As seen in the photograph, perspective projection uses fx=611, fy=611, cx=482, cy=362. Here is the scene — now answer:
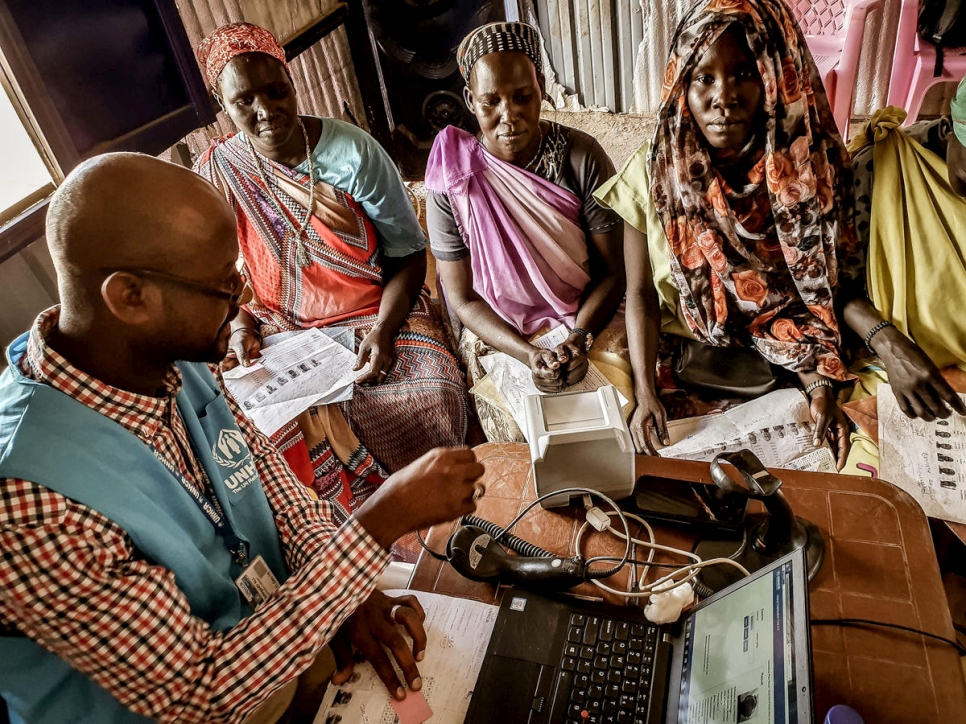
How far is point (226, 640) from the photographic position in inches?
31.5

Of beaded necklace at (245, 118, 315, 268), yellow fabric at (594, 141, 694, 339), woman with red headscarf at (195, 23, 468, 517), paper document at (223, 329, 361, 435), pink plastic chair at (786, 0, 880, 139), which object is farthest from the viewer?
pink plastic chair at (786, 0, 880, 139)

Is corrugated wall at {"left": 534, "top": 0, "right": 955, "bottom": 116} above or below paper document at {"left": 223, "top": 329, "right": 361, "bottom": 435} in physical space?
above

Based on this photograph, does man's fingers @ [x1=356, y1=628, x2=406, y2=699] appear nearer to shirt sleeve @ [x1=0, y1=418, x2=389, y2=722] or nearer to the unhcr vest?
shirt sleeve @ [x1=0, y1=418, x2=389, y2=722]

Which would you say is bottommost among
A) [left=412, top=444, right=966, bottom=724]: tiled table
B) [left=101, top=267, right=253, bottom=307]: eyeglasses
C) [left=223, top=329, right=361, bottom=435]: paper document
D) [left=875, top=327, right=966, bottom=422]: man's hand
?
[left=223, top=329, right=361, bottom=435]: paper document

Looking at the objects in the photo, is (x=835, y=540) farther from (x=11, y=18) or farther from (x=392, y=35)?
(x=392, y=35)

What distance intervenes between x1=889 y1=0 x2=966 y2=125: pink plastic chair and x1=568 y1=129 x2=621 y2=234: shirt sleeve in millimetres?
1578

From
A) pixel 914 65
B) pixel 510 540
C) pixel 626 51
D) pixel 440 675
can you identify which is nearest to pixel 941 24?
pixel 914 65

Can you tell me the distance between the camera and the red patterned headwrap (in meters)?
1.77

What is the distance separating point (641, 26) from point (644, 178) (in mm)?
2147

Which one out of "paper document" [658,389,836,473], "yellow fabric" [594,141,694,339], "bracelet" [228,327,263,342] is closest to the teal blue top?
"bracelet" [228,327,263,342]

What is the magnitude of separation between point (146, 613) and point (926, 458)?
135cm

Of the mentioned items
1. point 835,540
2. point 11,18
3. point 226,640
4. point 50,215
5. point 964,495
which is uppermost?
point 11,18

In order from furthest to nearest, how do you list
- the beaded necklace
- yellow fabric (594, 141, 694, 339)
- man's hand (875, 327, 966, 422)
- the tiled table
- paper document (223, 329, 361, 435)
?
the beaded necklace, paper document (223, 329, 361, 435), yellow fabric (594, 141, 694, 339), man's hand (875, 327, 966, 422), the tiled table

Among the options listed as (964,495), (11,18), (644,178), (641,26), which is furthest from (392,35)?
(964,495)
